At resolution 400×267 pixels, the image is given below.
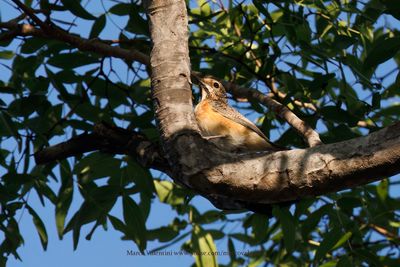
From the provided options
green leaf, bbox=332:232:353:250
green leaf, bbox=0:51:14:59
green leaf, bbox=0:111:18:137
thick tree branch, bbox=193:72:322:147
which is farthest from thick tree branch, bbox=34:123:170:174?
green leaf, bbox=0:51:14:59

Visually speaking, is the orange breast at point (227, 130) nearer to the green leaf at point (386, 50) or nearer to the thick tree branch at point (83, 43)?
the thick tree branch at point (83, 43)

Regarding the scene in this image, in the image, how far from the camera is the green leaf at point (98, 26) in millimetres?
6664

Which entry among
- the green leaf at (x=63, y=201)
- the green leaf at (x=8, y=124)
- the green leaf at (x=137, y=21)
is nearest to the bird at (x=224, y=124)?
the green leaf at (x=137, y=21)

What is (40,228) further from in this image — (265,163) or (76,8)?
(265,163)

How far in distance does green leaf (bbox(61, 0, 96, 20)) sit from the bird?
4.73 feet

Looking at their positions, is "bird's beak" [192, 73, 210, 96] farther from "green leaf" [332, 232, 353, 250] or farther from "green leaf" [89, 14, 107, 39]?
"green leaf" [332, 232, 353, 250]

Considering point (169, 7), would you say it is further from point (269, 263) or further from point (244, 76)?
point (269, 263)

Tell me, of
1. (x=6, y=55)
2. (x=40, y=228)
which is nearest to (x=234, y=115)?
(x=40, y=228)

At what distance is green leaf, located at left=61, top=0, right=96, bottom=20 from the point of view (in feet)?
20.2

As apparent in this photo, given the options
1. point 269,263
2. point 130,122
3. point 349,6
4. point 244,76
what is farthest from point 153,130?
point 269,263

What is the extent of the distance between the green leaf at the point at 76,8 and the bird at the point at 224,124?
1441 mm

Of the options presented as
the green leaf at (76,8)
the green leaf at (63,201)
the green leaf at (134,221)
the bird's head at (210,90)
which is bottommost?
the green leaf at (134,221)

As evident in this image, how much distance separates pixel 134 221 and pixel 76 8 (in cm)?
191

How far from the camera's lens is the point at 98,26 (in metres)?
6.68
